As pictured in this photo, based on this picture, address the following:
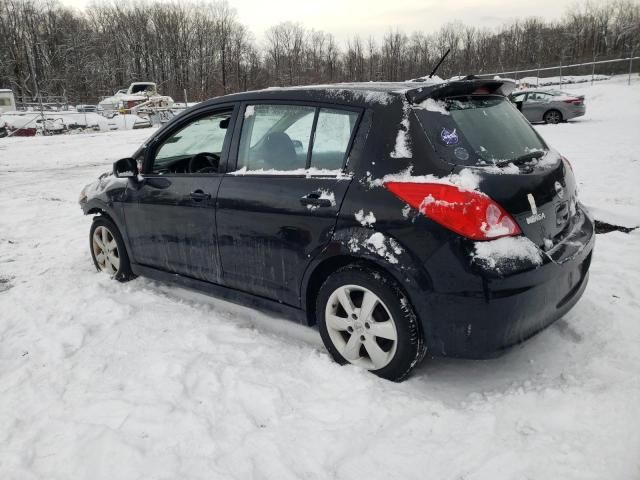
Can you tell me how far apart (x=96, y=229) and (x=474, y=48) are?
83.0 metres

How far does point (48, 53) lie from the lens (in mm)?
62844

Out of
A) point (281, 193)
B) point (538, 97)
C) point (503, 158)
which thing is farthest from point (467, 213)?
point (538, 97)

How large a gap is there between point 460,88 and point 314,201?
1098mm

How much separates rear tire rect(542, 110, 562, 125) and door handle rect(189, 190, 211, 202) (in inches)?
735

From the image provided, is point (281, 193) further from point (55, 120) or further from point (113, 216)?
point (55, 120)

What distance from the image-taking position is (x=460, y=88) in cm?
294

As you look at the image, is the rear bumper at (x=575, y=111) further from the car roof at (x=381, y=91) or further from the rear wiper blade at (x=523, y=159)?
the rear wiper blade at (x=523, y=159)

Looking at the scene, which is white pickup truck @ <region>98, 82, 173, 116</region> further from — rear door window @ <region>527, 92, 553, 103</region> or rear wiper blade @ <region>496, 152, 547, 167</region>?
rear wiper blade @ <region>496, 152, 547, 167</region>

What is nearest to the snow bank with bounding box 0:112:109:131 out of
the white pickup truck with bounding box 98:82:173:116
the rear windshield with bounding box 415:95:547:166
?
the white pickup truck with bounding box 98:82:173:116

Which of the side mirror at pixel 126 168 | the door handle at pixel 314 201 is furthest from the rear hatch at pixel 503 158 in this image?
the side mirror at pixel 126 168

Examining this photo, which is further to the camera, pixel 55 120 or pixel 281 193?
pixel 55 120

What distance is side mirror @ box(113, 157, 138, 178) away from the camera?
4.20 m

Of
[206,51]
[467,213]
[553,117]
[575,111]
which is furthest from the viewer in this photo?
[206,51]

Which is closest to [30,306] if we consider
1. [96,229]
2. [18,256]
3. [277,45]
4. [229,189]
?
[96,229]
